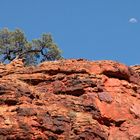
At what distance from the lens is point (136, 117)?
78.2 ft

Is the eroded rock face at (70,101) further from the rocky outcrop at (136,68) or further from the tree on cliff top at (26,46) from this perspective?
the tree on cliff top at (26,46)

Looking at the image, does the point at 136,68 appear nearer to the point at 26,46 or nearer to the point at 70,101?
the point at 70,101

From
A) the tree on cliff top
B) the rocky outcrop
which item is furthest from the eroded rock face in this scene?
the tree on cliff top

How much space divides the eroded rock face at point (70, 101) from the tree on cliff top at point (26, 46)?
2727 centimetres

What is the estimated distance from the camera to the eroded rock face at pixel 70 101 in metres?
20.4

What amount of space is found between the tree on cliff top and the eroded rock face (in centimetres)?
2727

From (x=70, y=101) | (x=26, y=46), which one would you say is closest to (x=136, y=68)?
(x=70, y=101)

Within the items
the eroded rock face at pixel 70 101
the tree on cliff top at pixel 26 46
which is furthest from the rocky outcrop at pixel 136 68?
the tree on cliff top at pixel 26 46

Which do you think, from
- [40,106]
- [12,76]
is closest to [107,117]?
[40,106]

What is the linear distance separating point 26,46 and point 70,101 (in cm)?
3341

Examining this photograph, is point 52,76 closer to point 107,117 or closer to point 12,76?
point 12,76

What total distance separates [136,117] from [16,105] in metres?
6.00

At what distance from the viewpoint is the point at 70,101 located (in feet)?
74.3

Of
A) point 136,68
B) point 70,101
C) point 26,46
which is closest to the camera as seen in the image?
point 70,101
